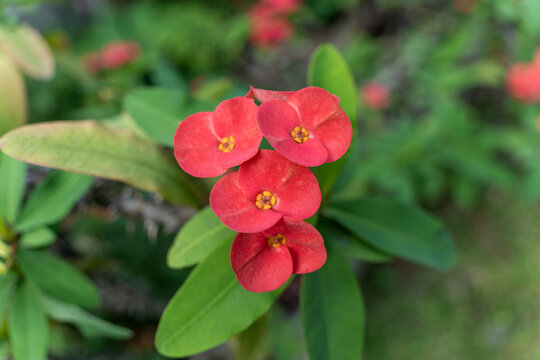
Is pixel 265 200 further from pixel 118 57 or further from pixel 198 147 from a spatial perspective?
pixel 118 57

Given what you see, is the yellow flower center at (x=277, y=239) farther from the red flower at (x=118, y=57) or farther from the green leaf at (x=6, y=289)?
the red flower at (x=118, y=57)

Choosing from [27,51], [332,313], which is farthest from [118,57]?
[332,313]

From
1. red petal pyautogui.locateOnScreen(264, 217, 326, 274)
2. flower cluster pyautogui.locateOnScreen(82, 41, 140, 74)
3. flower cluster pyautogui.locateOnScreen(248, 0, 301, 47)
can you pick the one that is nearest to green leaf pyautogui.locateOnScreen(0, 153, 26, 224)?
red petal pyautogui.locateOnScreen(264, 217, 326, 274)

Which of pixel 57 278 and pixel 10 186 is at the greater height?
pixel 10 186

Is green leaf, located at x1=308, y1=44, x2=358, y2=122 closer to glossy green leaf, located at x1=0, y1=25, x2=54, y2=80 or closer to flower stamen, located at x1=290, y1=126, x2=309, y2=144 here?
flower stamen, located at x1=290, y1=126, x2=309, y2=144

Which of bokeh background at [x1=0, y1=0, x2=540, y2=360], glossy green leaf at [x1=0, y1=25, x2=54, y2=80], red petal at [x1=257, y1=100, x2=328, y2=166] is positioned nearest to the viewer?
red petal at [x1=257, y1=100, x2=328, y2=166]

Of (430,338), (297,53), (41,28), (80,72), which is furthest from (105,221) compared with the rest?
(41,28)

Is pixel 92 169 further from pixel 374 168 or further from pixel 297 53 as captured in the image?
pixel 297 53
